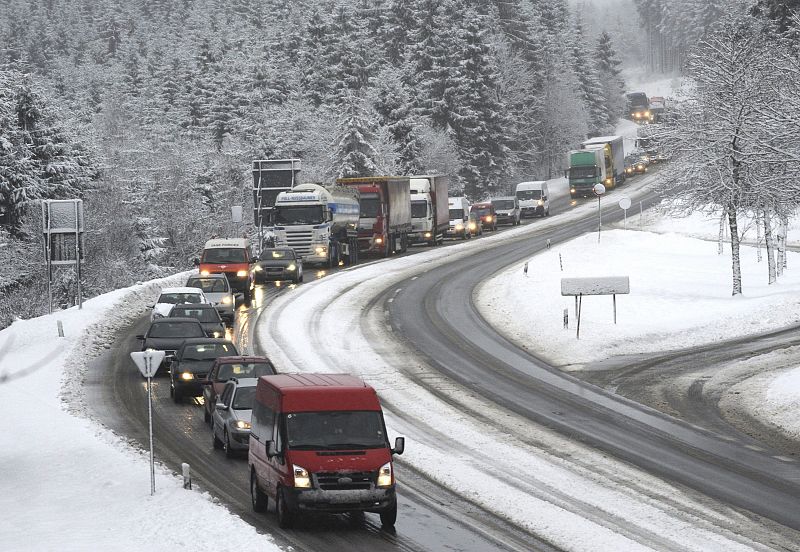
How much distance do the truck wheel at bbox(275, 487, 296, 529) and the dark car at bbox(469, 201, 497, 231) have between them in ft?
195

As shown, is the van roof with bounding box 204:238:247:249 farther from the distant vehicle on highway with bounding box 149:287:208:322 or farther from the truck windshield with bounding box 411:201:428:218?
the truck windshield with bounding box 411:201:428:218

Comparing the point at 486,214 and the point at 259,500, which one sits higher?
the point at 486,214

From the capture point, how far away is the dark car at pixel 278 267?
48.9 m

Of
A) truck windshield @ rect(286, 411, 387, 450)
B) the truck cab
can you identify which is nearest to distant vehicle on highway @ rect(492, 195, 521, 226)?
the truck cab

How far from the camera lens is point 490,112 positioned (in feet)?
323

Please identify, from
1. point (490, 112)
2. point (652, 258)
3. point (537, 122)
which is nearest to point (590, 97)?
point (537, 122)

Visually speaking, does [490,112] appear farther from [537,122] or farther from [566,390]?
[566,390]

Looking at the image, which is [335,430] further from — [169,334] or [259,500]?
[169,334]

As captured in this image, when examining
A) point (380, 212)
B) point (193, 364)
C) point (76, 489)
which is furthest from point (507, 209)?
point (76, 489)

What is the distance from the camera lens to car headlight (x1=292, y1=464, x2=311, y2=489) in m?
15.6

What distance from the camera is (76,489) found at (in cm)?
1994

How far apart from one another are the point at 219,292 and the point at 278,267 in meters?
9.78

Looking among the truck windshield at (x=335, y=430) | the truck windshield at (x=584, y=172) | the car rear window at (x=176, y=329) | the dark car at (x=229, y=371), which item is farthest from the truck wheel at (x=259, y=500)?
the truck windshield at (x=584, y=172)

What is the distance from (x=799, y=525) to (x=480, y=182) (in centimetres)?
8315
